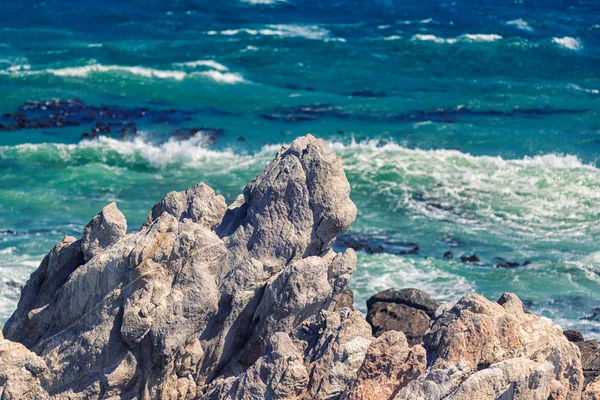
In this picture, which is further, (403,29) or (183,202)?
(403,29)

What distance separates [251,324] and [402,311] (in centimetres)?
744

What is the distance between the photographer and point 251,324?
18.8m

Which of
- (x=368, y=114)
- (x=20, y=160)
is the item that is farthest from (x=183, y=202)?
(x=368, y=114)

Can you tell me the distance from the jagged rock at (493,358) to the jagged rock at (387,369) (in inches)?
12.7

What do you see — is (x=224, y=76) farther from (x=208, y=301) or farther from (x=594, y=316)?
(x=208, y=301)

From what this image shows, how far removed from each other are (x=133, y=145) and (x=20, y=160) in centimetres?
557

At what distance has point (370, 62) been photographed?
68.3 meters

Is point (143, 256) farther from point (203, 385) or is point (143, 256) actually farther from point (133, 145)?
point (133, 145)

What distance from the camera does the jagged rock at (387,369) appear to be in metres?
15.4

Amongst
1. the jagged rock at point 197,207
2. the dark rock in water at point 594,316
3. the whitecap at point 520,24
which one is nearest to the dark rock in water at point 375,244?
the dark rock in water at point 594,316

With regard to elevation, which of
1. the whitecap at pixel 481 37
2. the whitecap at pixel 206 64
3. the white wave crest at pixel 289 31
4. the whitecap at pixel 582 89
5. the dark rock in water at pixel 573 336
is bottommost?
the whitecap at pixel 582 89

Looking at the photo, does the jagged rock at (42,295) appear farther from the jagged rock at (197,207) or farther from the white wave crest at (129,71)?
the white wave crest at (129,71)

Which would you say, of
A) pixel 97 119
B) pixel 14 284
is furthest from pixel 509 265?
pixel 97 119

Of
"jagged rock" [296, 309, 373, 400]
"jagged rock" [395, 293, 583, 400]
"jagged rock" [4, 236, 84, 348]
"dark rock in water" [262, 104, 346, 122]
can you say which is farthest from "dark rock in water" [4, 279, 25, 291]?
"dark rock in water" [262, 104, 346, 122]
